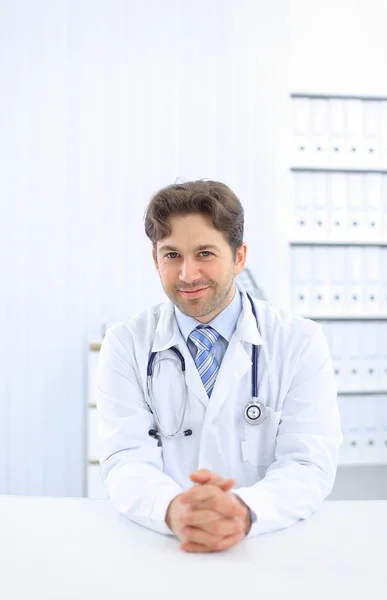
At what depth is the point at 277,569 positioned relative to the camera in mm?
937

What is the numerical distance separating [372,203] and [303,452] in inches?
79.8

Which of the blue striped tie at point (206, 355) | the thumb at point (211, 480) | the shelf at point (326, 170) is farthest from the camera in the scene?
the shelf at point (326, 170)

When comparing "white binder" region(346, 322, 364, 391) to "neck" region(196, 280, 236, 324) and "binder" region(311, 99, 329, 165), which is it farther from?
"neck" region(196, 280, 236, 324)

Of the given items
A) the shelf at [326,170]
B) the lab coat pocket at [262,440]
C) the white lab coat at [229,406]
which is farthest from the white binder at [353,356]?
the lab coat pocket at [262,440]

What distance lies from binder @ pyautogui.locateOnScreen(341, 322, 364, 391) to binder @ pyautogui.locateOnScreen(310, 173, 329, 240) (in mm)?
452

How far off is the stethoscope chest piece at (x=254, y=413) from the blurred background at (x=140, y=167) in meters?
1.71

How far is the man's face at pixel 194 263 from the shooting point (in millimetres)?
1467

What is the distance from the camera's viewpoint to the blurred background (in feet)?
10.3

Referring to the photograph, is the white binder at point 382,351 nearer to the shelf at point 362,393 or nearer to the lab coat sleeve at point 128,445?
the shelf at point 362,393

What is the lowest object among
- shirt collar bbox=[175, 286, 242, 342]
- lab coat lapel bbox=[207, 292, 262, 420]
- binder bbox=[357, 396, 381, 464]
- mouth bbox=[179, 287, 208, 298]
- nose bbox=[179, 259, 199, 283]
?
binder bbox=[357, 396, 381, 464]

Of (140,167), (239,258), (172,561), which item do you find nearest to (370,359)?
(140,167)

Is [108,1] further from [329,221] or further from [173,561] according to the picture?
[173,561]

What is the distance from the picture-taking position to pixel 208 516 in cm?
105

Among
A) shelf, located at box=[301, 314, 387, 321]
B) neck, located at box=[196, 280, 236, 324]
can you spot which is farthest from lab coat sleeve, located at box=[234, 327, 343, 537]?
shelf, located at box=[301, 314, 387, 321]
